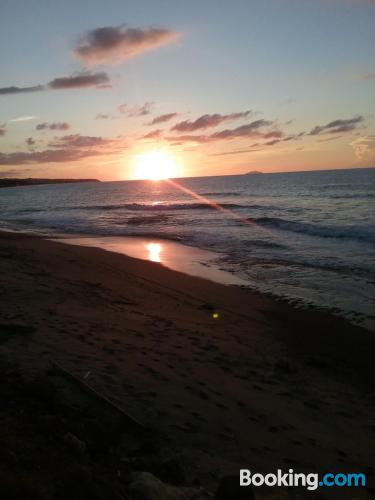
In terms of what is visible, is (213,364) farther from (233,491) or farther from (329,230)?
(329,230)

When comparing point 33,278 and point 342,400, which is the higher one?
point 33,278

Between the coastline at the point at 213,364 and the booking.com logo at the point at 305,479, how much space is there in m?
0.10

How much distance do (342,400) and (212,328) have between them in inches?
128

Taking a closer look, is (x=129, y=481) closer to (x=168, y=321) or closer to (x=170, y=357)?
(x=170, y=357)

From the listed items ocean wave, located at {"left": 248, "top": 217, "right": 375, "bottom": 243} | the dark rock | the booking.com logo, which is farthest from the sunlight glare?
the dark rock

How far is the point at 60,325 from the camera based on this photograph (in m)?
6.94

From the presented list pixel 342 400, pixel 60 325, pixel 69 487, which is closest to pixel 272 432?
pixel 342 400

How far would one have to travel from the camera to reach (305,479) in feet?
12.1

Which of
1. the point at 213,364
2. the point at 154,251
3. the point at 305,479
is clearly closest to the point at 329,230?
the point at 154,251

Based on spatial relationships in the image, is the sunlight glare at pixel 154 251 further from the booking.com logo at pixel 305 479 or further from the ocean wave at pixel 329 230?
the booking.com logo at pixel 305 479

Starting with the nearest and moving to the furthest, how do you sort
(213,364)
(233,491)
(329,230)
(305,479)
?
(233,491) → (305,479) → (213,364) → (329,230)

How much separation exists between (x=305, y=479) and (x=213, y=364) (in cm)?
256

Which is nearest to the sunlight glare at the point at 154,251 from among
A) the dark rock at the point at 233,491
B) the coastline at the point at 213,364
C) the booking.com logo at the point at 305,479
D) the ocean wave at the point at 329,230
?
the coastline at the point at 213,364

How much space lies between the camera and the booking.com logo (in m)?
3.56
